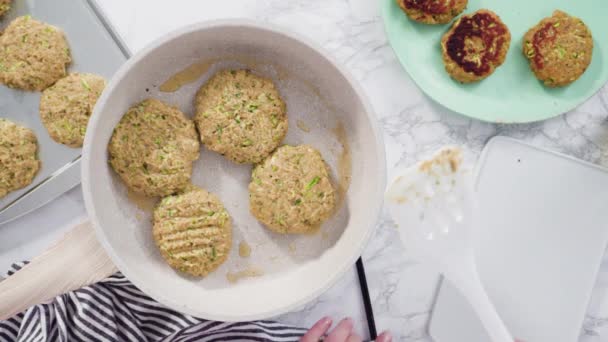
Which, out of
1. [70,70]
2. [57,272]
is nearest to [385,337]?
[57,272]

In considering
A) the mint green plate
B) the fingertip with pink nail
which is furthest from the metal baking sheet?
the fingertip with pink nail

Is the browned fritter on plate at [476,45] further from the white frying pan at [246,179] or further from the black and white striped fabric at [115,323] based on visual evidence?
the black and white striped fabric at [115,323]

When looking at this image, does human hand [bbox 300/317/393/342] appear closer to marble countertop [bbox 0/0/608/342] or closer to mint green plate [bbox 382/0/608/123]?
marble countertop [bbox 0/0/608/342]

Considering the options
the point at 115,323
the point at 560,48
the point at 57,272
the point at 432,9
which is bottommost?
the point at 115,323

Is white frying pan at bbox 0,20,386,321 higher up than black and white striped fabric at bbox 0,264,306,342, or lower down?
higher up

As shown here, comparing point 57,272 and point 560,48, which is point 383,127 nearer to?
point 560,48

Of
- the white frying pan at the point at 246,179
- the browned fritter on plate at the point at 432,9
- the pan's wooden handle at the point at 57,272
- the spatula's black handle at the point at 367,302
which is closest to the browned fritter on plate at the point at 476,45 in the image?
the browned fritter on plate at the point at 432,9
